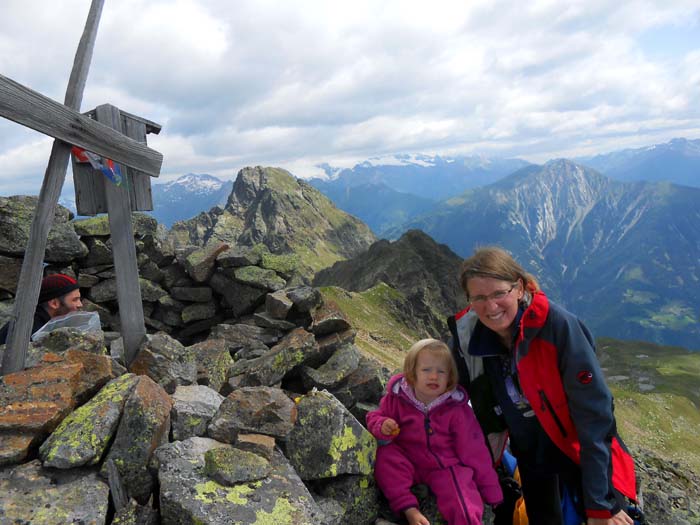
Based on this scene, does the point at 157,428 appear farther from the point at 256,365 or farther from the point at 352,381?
the point at 352,381

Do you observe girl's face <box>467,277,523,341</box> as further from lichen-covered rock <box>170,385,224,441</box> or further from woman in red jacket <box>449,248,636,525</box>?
lichen-covered rock <box>170,385,224,441</box>

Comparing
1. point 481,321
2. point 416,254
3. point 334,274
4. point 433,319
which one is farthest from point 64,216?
point 334,274

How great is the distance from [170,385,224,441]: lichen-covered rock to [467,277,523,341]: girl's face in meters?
4.32

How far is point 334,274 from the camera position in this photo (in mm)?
109875

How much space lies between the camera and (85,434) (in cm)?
541

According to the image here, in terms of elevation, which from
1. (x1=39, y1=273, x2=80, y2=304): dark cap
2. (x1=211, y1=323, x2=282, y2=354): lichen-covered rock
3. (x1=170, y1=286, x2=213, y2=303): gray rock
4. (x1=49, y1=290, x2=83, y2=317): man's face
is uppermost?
(x1=39, y1=273, x2=80, y2=304): dark cap

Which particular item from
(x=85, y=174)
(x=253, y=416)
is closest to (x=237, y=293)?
(x=85, y=174)

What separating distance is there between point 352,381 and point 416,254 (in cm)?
8886

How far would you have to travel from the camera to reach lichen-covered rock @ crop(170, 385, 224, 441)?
20.4 feet

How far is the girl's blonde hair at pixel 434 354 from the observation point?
21.3 feet

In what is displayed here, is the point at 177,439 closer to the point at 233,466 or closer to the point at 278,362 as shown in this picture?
the point at 233,466

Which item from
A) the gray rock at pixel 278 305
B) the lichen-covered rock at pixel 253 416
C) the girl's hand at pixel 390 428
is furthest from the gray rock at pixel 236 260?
the girl's hand at pixel 390 428

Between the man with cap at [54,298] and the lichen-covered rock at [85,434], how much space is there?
12.2 ft

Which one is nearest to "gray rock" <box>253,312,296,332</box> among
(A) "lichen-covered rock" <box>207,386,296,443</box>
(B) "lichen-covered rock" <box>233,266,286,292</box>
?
Result: (B) "lichen-covered rock" <box>233,266,286,292</box>
